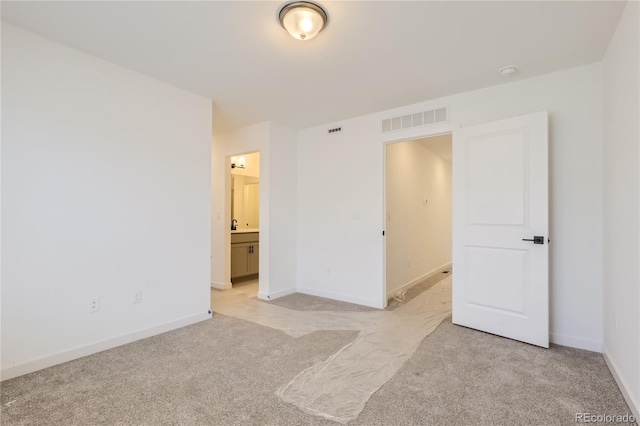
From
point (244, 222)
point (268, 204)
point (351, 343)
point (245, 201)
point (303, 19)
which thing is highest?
point (303, 19)

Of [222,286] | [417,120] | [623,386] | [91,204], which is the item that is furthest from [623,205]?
[222,286]

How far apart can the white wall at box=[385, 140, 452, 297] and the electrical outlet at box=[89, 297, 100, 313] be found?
3180mm

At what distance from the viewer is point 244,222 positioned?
20.3ft

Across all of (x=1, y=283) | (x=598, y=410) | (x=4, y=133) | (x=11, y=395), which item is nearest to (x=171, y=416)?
(x=11, y=395)

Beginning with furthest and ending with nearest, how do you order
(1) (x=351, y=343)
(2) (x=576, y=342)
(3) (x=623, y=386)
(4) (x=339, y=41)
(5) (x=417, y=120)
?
(5) (x=417, y=120), (1) (x=351, y=343), (2) (x=576, y=342), (4) (x=339, y=41), (3) (x=623, y=386)

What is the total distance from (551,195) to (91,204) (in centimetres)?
400

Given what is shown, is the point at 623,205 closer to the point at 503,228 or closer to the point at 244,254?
the point at 503,228

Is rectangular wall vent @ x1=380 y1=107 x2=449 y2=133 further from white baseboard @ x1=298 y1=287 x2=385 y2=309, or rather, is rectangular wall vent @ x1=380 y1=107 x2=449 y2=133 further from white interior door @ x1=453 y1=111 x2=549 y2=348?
white baseboard @ x1=298 y1=287 x2=385 y2=309

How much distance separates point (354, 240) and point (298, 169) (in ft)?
4.69

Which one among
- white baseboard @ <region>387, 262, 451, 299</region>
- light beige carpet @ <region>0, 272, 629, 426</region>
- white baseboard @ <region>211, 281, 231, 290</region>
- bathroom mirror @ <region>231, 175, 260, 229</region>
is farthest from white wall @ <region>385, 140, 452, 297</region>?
bathroom mirror @ <region>231, 175, 260, 229</region>

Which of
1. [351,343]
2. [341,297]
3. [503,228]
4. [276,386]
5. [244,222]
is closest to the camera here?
[276,386]

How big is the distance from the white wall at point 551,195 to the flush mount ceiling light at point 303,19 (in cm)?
187

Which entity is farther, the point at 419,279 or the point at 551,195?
the point at 419,279

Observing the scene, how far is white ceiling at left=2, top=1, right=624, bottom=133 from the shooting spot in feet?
6.37
